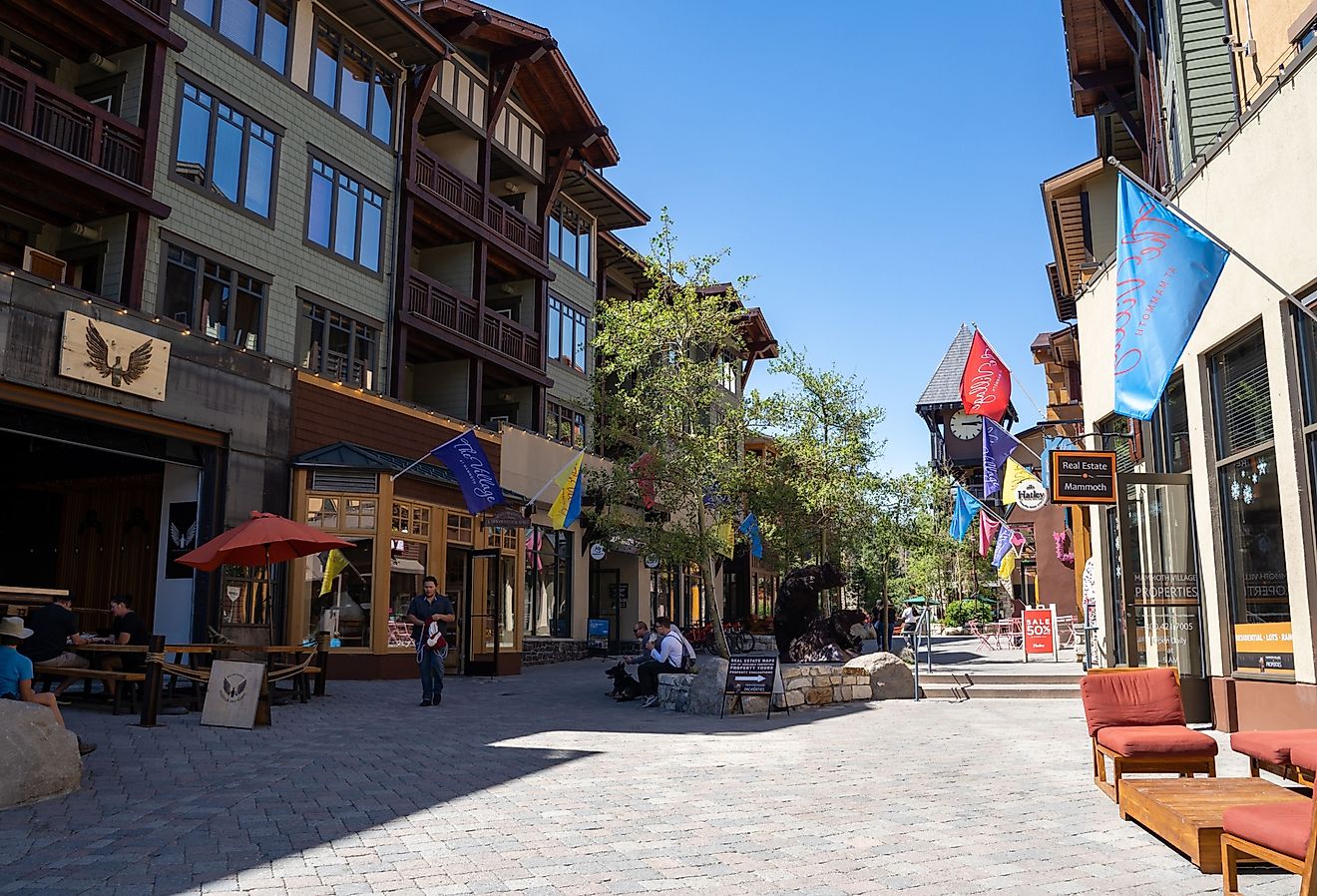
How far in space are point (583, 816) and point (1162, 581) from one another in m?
9.14

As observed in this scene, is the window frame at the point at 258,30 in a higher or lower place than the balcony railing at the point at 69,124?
higher

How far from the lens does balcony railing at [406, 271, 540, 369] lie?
24469 millimetres

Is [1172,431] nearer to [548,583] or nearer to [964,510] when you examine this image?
[964,510]

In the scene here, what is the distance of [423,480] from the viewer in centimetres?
2223

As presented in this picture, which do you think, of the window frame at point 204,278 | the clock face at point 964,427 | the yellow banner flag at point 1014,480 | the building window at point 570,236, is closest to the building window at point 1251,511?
the yellow banner flag at point 1014,480

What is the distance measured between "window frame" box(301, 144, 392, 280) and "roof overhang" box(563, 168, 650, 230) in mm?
9261

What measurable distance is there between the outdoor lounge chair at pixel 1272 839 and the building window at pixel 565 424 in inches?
1005

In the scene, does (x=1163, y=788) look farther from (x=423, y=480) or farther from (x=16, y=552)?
(x=16, y=552)

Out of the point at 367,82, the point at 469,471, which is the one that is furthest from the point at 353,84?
the point at 469,471

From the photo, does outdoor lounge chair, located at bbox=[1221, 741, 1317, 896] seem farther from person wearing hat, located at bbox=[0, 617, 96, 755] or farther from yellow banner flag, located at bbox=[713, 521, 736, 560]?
yellow banner flag, located at bbox=[713, 521, 736, 560]

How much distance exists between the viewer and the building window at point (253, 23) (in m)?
19.2

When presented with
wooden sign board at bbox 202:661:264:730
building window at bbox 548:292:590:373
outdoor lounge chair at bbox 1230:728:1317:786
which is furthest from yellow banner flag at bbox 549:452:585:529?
outdoor lounge chair at bbox 1230:728:1317:786

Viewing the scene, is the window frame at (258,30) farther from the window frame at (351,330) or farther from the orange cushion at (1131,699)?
the orange cushion at (1131,699)

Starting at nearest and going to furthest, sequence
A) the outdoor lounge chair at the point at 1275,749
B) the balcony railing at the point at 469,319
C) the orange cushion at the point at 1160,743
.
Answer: the outdoor lounge chair at the point at 1275,749 → the orange cushion at the point at 1160,743 → the balcony railing at the point at 469,319
